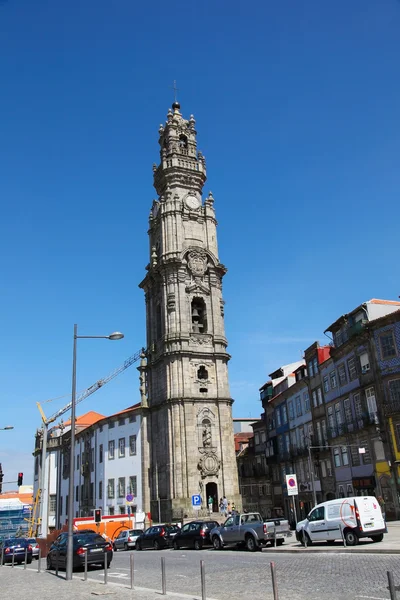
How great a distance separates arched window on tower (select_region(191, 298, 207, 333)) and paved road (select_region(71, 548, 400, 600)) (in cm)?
3586

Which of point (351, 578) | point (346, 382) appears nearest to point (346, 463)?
point (346, 382)

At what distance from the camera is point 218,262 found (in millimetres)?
59594

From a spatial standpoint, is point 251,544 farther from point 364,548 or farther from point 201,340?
point 201,340

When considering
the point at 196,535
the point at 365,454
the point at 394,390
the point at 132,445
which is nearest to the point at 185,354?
the point at 132,445

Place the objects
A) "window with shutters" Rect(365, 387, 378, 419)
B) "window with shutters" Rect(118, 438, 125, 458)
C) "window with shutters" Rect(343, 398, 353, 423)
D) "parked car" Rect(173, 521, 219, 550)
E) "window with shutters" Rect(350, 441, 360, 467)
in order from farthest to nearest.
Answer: "window with shutters" Rect(118, 438, 125, 458) < "window with shutters" Rect(343, 398, 353, 423) < "window with shutters" Rect(350, 441, 360, 467) < "window with shutters" Rect(365, 387, 378, 419) < "parked car" Rect(173, 521, 219, 550)

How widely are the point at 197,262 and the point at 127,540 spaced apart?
28666mm

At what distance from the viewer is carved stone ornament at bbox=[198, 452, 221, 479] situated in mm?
51469

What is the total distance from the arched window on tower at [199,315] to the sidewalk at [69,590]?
37657 mm

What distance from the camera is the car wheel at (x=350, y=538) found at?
21516 millimetres

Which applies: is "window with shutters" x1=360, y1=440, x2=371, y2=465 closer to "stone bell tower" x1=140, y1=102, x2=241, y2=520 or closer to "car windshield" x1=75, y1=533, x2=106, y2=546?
"stone bell tower" x1=140, y1=102, x2=241, y2=520

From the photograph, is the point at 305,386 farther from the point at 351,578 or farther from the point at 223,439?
the point at 351,578

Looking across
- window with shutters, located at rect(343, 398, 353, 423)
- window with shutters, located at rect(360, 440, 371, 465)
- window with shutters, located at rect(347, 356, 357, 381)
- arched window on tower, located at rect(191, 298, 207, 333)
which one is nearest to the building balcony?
window with shutters, located at rect(360, 440, 371, 465)

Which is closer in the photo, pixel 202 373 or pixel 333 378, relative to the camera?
pixel 333 378

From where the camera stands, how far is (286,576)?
49.6 feet
